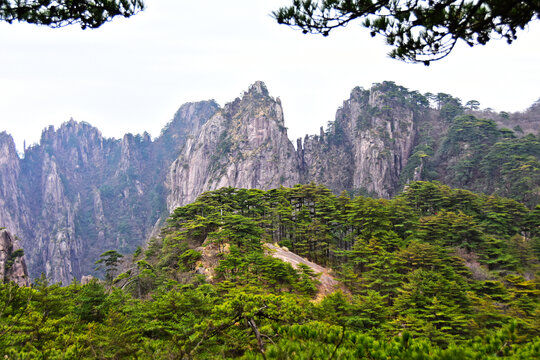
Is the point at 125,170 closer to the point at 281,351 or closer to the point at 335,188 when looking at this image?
the point at 335,188

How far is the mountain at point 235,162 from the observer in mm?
45375

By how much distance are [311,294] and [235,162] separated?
52.1 m

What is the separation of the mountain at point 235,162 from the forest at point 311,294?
1990cm

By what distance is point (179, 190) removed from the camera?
258ft

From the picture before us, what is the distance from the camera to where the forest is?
3.43 m

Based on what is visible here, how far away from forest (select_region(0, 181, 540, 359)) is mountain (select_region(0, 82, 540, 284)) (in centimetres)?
1990

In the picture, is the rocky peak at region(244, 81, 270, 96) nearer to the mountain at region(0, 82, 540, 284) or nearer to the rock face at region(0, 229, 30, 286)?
the mountain at region(0, 82, 540, 284)

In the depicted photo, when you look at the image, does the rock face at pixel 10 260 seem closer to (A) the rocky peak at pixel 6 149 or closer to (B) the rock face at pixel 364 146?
(B) the rock face at pixel 364 146

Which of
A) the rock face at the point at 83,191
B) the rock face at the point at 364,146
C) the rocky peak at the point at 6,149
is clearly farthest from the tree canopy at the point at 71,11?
the rocky peak at the point at 6,149

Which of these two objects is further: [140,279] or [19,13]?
[140,279]

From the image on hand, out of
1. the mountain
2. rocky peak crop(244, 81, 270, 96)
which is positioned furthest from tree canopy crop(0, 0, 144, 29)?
rocky peak crop(244, 81, 270, 96)

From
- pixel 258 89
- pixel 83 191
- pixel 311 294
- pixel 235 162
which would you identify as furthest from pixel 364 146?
pixel 83 191

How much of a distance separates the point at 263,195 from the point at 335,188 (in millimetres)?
41973

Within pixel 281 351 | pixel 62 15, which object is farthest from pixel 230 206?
pixel 281 351
